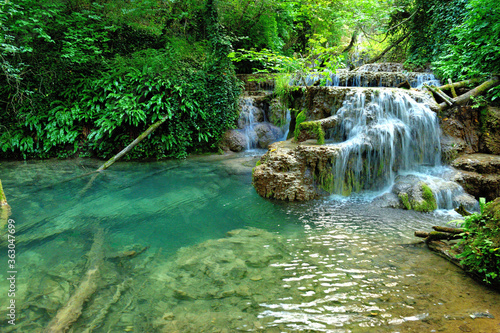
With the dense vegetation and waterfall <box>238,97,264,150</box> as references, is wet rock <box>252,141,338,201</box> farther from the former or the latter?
waterfall <box>238,97,264,150</box>

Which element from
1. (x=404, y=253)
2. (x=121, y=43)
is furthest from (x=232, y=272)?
(x=121, y=43)

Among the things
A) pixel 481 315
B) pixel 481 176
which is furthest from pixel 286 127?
pixel 481 315

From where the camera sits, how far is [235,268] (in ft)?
9.95

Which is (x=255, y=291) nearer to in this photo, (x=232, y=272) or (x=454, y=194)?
(x=232, y=272)

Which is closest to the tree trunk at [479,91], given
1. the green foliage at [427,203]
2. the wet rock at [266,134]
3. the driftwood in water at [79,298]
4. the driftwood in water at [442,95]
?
the driftwood in water at [442,95]

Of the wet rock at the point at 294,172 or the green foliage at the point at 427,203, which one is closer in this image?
the green foliage at the point at 427,203

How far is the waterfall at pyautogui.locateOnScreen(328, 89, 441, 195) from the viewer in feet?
19.5

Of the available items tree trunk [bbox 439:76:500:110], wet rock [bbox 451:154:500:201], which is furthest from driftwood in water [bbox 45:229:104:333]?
Result: tree trunk [bbox 439:76:500:110]

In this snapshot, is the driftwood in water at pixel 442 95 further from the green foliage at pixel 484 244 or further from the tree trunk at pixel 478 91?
the green foliage at pixel 484 244

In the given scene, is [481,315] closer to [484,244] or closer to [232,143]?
[484,244]

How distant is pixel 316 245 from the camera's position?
3.56 m

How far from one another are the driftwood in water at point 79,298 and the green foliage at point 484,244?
4.06 metres

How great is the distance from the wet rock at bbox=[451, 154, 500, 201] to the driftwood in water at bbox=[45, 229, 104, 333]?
22.7 feet

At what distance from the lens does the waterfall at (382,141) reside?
5.95m
